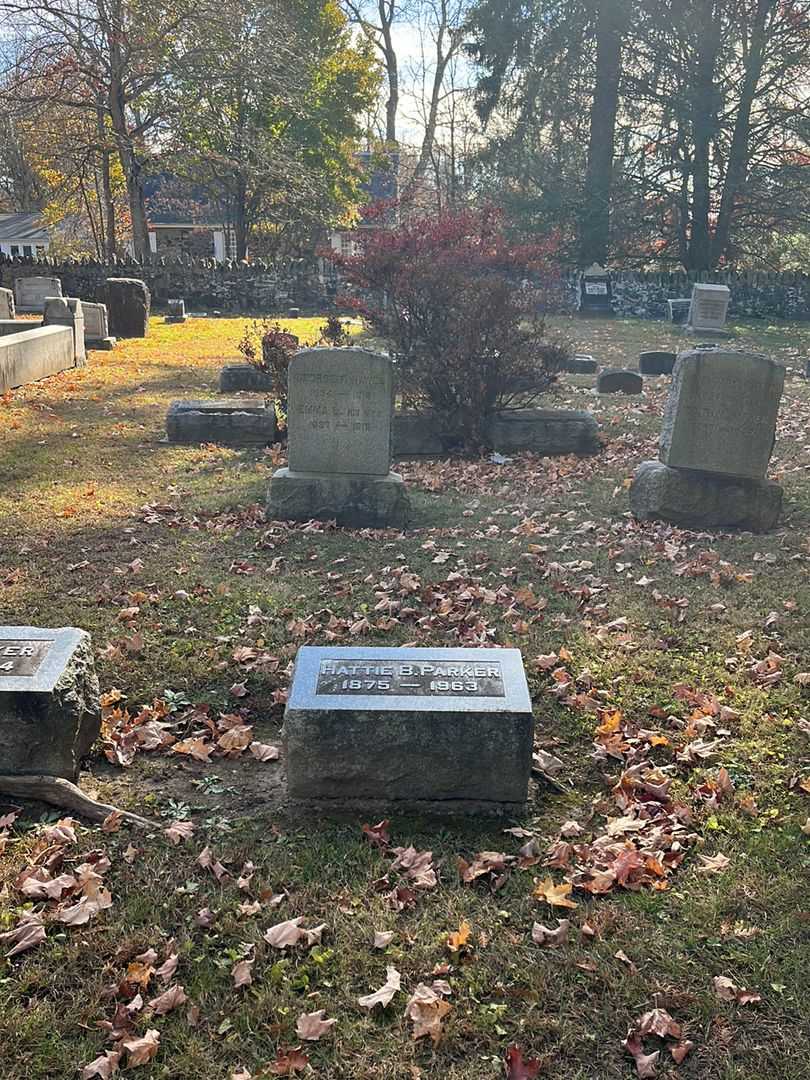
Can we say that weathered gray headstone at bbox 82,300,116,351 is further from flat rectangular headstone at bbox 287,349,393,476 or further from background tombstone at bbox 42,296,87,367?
flat rectangular headstone at bbox 287,349,393,476

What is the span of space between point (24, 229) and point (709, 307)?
1805 inches

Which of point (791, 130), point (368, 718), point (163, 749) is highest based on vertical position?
point (791, 130)

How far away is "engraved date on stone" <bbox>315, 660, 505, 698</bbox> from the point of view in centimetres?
392

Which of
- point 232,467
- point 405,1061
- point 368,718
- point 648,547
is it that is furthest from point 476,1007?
point 232,467

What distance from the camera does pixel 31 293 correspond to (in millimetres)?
24938

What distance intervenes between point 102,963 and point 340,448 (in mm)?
5825

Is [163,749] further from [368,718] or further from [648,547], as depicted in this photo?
[648,547]

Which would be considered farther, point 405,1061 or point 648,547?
point 648,547

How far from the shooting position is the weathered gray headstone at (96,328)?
2016cm

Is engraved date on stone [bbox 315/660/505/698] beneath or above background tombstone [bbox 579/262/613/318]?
beneath

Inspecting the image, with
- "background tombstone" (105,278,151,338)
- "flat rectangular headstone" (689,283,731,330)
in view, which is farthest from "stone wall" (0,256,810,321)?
"flat rectangular headstone" (689,283,731,330)

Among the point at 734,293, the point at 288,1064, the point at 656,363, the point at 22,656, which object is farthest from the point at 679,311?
the point at 288,1064

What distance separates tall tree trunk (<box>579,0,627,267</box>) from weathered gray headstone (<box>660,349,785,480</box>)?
77.0 ft

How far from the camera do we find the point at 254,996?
2951 millimetres
